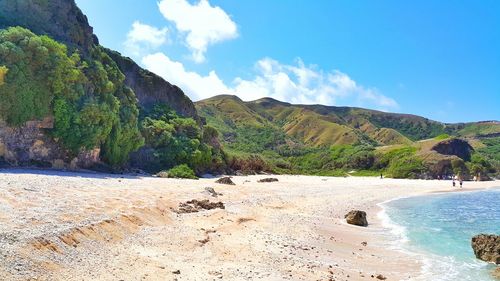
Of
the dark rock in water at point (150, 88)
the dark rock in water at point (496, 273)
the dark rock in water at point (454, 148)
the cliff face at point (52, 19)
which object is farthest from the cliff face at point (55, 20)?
the dark rock in water at point (454, 148)

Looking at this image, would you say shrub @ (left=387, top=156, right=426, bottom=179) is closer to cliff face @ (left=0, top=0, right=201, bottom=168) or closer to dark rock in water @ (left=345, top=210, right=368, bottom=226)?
cliff face @ (left=0, top=0, right=201, bottom=168)

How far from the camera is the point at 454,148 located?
102m

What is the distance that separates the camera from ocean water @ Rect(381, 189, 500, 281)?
1348 cm

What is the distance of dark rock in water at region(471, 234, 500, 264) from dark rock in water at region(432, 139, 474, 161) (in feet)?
295

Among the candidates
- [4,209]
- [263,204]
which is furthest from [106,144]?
[4,209]

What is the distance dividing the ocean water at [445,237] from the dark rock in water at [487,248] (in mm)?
285

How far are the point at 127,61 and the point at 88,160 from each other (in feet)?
76.8

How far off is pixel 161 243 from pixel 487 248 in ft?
37.8

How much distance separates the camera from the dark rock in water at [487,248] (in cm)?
1489

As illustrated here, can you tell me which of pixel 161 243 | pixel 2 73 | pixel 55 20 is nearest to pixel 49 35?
pixel 55 20

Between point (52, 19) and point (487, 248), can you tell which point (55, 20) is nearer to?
point (52, 19)

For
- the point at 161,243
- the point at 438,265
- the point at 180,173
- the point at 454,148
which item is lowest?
the point at 438,265

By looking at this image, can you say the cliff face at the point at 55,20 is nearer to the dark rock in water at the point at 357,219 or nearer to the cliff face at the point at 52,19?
the cliff face at the point at 52,19

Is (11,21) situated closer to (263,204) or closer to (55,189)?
(55,189)
